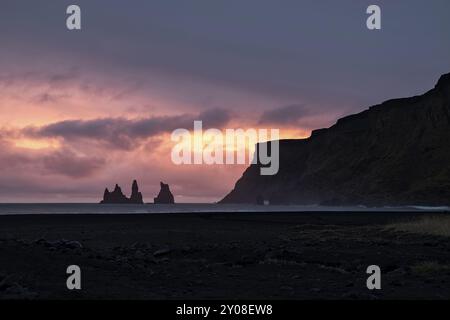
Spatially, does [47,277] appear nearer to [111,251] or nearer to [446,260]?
[111,251]

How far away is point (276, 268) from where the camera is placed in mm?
23672

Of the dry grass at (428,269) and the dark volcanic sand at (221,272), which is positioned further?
the dry grass at (428,269)

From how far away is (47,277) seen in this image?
18578 millimetres

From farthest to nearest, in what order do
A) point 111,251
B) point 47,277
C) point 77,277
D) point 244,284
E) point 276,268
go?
point 111,251 < point 276,268 < point 244,284 < point 47,277 < point 77,277

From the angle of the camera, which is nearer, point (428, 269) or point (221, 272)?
point (428, 269)

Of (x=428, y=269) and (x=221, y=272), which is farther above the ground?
(x=428, y=269)

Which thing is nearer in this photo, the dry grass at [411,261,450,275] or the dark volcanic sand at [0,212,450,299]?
the dark volcanic sand at [0,212,450,299]
